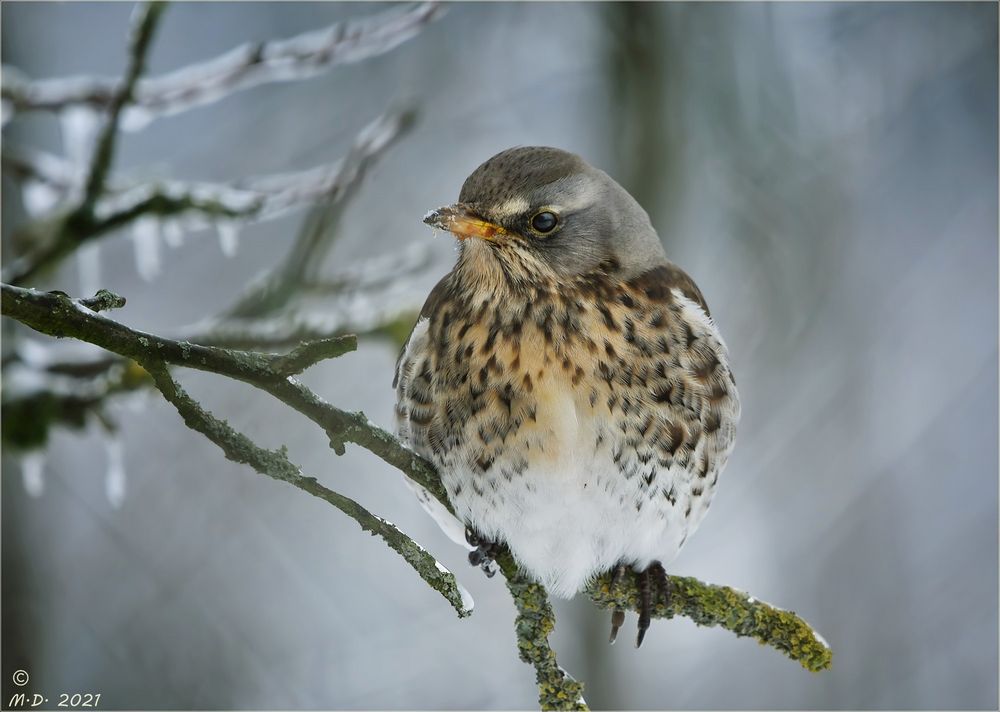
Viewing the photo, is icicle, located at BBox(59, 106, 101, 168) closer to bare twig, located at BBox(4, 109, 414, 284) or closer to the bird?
bare twig, located at BBox(4, 109, 414, 284)

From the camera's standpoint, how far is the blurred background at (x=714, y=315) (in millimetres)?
5266

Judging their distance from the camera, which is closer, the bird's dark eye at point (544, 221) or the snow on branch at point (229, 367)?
the snow on branch at point (229, 367)

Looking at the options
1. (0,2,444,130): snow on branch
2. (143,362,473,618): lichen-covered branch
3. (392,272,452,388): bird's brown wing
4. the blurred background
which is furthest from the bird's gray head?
the blurred background

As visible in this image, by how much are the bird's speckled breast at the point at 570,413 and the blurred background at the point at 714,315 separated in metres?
2.33

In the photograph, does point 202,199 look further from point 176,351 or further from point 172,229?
point 176,351

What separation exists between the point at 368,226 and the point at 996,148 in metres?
4.29

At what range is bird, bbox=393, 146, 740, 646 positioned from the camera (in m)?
2.70

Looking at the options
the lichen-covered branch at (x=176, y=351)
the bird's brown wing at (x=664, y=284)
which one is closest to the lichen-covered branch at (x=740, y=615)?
the bird's brown wing at (x=664, y=284)

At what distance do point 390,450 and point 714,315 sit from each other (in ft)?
14.7

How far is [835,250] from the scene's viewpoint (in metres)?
6.53

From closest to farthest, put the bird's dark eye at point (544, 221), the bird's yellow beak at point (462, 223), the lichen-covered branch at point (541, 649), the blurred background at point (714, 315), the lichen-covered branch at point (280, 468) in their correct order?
the lichen-covered branch at point (280, 468) → the lichen-covered branch at point (541, 649) → the bird's yellow beak at point (462, 223) → the bird's dark eye at point (544, 221) → the blurred background at point (714, 315)

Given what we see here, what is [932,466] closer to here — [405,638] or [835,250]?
[835,250]

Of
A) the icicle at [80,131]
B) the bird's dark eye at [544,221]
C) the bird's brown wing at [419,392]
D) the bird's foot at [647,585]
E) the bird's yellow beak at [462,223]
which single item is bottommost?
the bird's foot at [647,585]

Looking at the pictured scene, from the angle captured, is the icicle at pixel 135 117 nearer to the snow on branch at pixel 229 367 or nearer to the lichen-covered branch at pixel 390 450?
the lichen-covered branch at pixel 390 450
